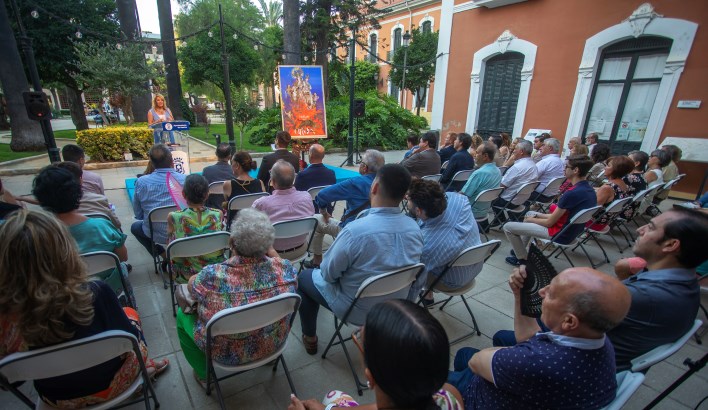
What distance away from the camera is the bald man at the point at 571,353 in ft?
3.36

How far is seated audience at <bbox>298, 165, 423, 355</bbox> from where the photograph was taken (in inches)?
76.2

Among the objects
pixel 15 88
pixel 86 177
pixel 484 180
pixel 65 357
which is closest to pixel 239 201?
pixel 86 177

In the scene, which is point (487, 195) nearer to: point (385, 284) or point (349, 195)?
point (349, 195)

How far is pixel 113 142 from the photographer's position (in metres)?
8.68

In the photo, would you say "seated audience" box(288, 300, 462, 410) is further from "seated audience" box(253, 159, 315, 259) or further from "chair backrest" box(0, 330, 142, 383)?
"seated audience" box(253, 159, 315, 259)

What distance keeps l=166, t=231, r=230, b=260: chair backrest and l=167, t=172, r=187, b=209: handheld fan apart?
1.05 m

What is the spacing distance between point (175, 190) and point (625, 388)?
12.0ft

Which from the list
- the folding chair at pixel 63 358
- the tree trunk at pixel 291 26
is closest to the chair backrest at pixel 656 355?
the folding chair at pixel 63 358

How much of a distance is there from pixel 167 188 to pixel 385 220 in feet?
8.35

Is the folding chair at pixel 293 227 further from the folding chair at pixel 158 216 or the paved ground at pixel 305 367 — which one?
the folding chair at pixel 158 216

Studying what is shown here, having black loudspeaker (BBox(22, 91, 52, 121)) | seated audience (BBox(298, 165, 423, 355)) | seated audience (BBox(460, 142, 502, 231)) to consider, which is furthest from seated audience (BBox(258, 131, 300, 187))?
black loudspeaker (BBox(22, 91, 52, 121))

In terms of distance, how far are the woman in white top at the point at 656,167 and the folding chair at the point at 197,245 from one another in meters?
5.60

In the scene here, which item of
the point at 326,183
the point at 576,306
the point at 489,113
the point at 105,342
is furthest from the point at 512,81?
the point at 105,342

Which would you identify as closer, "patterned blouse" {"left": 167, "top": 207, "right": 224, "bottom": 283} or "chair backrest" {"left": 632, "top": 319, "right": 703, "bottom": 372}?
"chair backrest" {"left": 632, "top": 319, "right": 703, "bottom": 372}
